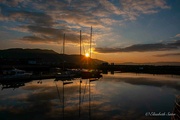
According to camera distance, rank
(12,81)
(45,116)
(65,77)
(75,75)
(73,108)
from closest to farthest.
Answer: (45,116) → (73,108) → (12,81) → (65,77) → (75,75)

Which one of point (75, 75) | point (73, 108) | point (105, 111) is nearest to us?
point (105, 111)

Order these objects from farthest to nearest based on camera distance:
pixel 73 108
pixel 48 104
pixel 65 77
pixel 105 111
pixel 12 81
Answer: pixel 65 77 → pixel 12 81 → pixel 48 104 → pixel 73 108 → pixel 105 111

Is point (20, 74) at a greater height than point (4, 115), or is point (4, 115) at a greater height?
point (20, 74)

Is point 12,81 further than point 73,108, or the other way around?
point 12,81

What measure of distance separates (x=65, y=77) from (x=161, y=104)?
38031 mm

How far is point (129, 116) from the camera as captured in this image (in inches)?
774

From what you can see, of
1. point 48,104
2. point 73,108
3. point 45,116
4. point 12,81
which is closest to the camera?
point 45,116

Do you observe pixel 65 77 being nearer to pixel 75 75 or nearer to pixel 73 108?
pixel 75 75

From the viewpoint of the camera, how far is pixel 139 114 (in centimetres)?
2038

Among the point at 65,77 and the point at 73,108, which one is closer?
the point at 73,108

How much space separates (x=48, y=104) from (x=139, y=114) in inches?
486

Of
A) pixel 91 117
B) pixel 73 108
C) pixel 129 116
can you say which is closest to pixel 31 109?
pixel 73 108

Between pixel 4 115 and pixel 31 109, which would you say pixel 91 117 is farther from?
pixel 4 115

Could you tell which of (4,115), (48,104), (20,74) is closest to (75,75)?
(20,74)
